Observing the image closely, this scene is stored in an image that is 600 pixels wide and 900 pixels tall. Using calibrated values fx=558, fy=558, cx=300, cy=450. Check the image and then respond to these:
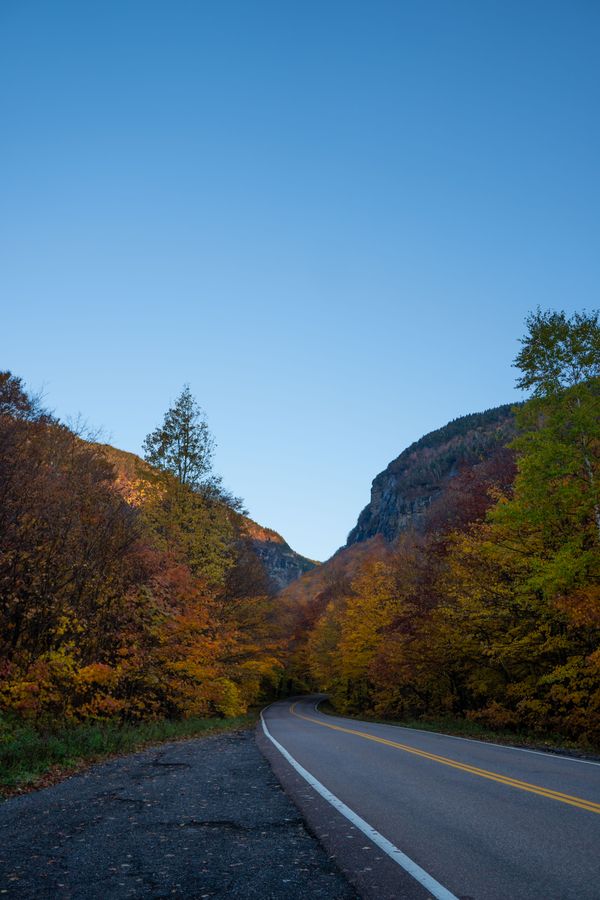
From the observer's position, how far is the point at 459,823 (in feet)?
19.7

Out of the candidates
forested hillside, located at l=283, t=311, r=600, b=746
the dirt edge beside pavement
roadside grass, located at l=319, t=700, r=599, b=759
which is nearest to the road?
the dirt edge beside pavement

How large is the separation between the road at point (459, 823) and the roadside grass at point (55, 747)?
4.00m

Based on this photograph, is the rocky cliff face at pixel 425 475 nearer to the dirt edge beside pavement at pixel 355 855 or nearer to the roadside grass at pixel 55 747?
the roadside grass at pixel 55 747

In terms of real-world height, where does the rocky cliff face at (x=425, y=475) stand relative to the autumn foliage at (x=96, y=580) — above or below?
above

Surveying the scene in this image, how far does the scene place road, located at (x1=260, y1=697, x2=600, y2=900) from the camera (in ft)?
13.7

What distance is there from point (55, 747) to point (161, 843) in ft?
24.0

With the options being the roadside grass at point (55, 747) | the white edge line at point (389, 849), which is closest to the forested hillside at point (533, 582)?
the white edge line at point (389, 849)

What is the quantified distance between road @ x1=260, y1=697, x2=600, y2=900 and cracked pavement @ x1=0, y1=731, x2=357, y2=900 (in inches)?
15.6

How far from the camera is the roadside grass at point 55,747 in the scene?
9070mm

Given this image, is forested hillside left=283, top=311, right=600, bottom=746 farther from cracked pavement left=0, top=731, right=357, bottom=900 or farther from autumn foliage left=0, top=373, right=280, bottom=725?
cracked pavement left=0, top=731, right=357, bottom=900

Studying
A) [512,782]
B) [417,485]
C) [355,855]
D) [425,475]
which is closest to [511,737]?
[512,782]

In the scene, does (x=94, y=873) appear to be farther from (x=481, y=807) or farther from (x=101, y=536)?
(x=101, y=536)

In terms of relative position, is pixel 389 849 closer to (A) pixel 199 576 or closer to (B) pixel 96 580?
(B) pixel 96 580

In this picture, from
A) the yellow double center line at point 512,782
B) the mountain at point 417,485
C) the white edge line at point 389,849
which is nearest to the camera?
the white edge line at point 389,849
